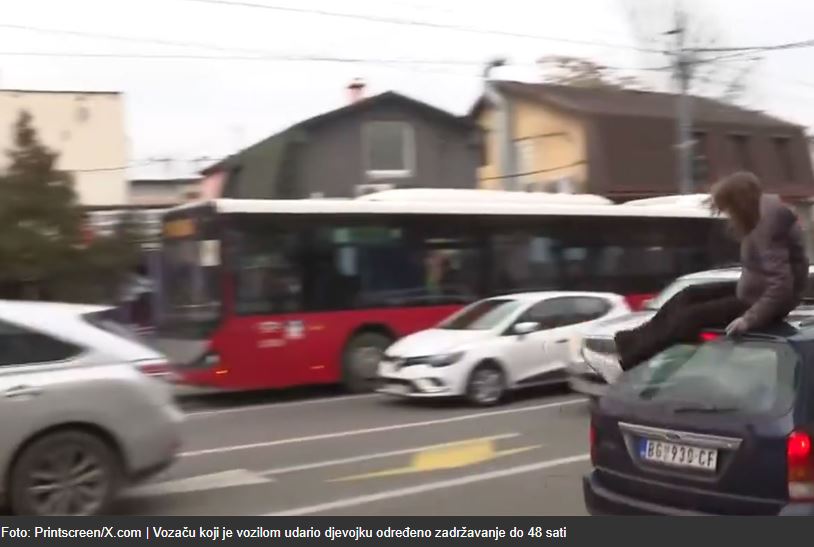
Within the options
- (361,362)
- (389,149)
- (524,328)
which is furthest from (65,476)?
(389,149)

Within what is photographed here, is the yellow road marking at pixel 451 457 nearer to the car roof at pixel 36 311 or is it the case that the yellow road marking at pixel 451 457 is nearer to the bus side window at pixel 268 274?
the car roof at pixel 36 311

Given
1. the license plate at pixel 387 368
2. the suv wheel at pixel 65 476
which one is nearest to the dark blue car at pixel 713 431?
the suv wheel at pixel 65 476

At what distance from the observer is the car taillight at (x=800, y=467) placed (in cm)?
431

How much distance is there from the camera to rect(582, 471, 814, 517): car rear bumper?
4.32m

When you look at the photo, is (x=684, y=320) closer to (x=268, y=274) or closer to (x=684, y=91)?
(x=268, y=274)

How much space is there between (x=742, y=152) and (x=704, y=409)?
35.2m

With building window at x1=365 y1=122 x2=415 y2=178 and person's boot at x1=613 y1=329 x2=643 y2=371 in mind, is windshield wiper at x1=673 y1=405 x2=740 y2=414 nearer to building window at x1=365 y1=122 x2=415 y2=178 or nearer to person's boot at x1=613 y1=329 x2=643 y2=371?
person's boot at x1=613 y1=329 x2=643 y2=371

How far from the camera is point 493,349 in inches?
476

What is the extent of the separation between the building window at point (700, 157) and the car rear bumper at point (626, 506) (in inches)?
1182

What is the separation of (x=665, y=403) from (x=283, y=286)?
8746 mm

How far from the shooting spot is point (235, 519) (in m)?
6.02

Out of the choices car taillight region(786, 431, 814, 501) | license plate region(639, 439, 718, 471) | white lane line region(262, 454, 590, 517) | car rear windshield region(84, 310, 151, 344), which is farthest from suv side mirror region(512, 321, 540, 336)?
car taillight region(786, 431, 814, 501)

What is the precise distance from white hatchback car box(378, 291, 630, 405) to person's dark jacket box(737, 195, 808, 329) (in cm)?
593

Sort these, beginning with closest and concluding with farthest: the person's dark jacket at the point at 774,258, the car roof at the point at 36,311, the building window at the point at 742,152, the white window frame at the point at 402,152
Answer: the person's dark jacket at the point at 774,258
the car roof at the point at 36,311
the white window frame at the point at 402,152
the building window at the point at 742,152
